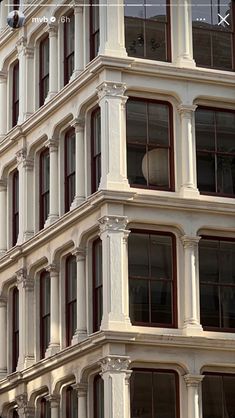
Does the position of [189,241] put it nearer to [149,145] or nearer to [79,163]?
[149,145]

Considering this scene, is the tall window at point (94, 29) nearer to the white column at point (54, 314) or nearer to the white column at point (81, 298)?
the white column at point (81, 298)

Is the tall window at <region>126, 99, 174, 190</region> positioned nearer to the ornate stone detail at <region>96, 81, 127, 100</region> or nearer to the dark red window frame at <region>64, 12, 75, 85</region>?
the ornate stone detail at <region>96, 81, 127, 100</region>

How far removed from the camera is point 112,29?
149ft

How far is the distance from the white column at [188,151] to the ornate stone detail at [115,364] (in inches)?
217

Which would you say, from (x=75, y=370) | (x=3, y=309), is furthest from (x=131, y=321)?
(x=3, y=309)

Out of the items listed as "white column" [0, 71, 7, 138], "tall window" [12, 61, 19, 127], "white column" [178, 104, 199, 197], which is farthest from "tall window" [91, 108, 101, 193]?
"white column" [0, 71, 7, 138]

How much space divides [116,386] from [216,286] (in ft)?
15.7

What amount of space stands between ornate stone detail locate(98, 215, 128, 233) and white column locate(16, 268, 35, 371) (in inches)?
259

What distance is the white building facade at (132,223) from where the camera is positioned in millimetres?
43281

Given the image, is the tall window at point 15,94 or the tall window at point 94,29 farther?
the tall window at point 15,94

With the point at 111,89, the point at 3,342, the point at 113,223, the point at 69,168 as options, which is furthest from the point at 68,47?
the point at 3,342

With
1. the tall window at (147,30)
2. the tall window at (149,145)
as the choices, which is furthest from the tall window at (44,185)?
the tall window at (147,30)

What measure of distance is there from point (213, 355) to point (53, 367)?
5.24 m

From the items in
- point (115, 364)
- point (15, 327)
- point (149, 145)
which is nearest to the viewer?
point (115, 364)
